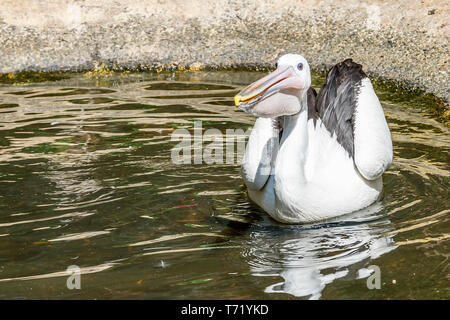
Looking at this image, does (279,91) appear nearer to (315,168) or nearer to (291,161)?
(291,161)

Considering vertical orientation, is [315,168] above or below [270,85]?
below

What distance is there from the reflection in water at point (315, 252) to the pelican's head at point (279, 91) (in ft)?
2.42

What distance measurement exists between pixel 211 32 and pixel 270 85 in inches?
191

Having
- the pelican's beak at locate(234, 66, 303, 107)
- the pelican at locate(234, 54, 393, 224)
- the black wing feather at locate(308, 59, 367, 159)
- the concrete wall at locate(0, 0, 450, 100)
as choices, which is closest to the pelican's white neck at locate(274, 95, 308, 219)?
the pelican at locate(234, 54, 393, 224)

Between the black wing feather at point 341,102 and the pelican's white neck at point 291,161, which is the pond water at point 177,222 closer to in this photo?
the pelican's white neck at point 291,161

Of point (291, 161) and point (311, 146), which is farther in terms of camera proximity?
point (311, 146)

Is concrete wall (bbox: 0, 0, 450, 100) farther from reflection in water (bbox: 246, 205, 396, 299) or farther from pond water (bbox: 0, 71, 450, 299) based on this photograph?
reflection in water (bbox: 246, 205, 396, 299)

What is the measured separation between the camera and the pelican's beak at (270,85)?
418 cm

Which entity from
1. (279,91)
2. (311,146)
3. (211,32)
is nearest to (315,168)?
(311,146)

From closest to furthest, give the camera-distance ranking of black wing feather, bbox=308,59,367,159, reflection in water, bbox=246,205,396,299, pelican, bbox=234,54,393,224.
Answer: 1. reflection in water, bbox=246,205,396,299
2. pelican, bbox=234,54,393,224
3. black wing feather, bbox=308,59,367,159

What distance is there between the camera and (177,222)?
15.2ft

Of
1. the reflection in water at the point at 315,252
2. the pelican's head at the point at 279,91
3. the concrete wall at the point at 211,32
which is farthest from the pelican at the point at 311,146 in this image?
the concrete wall at the point at 211,32

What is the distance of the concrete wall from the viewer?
826 cm

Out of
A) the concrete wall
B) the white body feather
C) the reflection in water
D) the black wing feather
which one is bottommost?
the reflection in water
